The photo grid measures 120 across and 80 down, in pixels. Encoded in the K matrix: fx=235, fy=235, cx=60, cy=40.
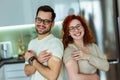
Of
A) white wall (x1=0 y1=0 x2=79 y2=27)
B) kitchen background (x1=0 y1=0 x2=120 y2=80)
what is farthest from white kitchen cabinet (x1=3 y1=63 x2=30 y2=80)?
white wall (x1=0 y1=0 x2=79 y2=27)

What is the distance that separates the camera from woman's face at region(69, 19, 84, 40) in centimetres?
166

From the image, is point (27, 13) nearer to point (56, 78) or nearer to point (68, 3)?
point (68, 3)

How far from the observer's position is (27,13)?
11.5 feet

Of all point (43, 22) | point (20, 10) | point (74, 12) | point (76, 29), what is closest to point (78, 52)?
point (76, 29)

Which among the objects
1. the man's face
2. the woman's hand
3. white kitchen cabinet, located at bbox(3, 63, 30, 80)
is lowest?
white kitchen cabinet, located at bbox(3, 63, 30, 80)

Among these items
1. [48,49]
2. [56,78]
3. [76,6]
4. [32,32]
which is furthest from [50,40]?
[32,32]

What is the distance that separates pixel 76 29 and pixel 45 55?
1.02 feet

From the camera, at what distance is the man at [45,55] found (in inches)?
58.6

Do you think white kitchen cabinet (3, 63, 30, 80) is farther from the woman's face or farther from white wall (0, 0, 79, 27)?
the woman's face

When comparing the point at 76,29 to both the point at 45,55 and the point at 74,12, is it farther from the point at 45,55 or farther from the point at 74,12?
the point at 74,12

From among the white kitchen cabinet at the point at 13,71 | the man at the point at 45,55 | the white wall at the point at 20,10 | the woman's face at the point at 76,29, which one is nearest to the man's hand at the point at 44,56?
the man at the point at 45,55

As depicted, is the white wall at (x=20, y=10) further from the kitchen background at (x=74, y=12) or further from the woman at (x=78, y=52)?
the woman at (x=78, y=52)

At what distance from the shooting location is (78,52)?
1.64 meters

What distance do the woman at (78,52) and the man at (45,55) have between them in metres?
0.09
